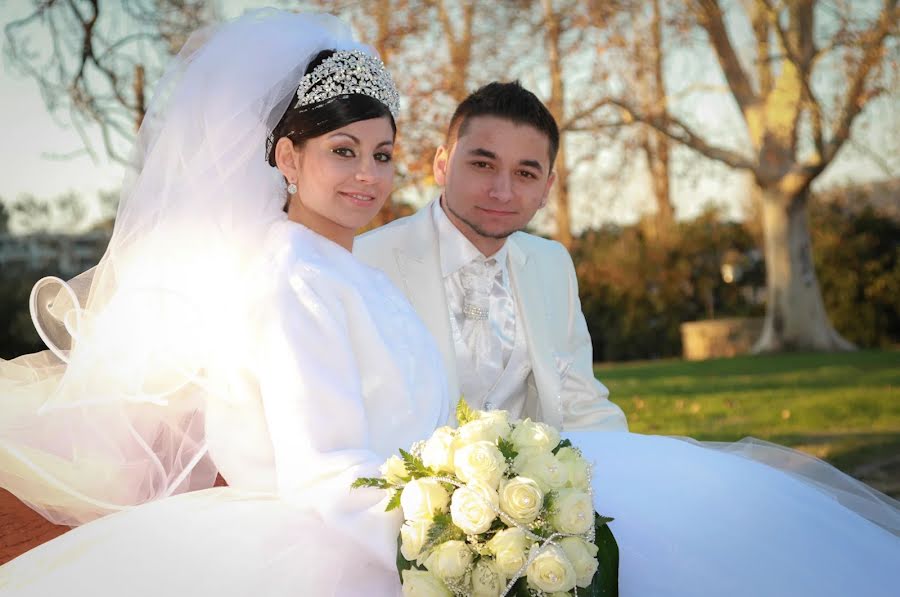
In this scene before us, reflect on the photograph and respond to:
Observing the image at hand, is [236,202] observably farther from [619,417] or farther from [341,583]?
[619,417]

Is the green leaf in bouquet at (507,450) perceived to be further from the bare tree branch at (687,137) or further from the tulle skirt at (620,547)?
the bare tree branch at (687,137)

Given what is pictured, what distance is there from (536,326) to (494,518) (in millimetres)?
2208

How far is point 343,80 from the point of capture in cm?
288

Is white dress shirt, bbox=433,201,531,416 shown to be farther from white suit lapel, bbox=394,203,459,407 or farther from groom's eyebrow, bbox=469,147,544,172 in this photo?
groom's eyebrow, bbox=469,147,544,172

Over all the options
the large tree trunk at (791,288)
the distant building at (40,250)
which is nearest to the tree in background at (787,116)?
the large tree trunk at (791,288)

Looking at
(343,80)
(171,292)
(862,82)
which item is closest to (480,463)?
(171,292)

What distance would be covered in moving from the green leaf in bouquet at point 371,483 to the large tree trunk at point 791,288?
651 inches

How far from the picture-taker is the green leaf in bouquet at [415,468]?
7.00 feet

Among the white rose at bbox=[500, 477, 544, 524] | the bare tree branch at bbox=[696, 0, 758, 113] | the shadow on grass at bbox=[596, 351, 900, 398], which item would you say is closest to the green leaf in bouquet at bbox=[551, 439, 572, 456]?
the white rose at bbox=[500, 477, 544, 524]

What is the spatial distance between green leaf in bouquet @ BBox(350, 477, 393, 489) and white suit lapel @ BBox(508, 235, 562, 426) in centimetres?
195

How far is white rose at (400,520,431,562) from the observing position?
6.71ft

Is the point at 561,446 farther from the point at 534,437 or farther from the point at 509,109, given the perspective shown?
the point at 509,109

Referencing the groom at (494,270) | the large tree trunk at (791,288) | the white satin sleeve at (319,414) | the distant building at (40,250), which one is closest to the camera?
the white satin sleeve at (319,414)

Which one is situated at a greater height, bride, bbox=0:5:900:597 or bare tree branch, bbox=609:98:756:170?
bare tree branch, bbox=609:98:756:170
